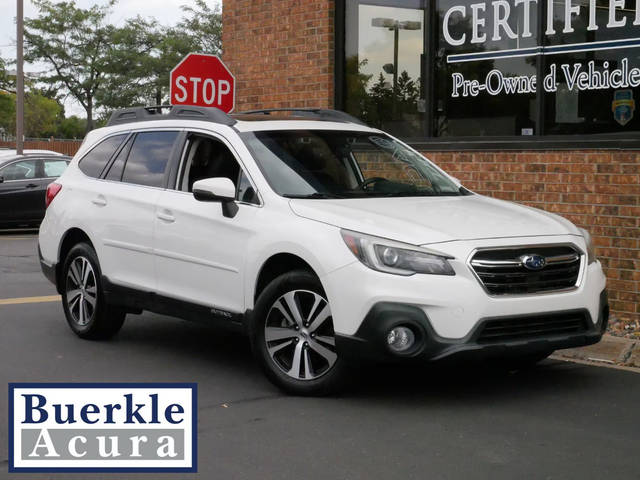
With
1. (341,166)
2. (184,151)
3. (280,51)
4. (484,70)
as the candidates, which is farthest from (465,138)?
(184,151)

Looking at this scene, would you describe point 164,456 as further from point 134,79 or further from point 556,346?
point 134,79

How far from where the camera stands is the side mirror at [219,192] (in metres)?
6.99

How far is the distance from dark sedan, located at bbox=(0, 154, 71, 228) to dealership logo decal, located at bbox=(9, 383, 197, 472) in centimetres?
1497

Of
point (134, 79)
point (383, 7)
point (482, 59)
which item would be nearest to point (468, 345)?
point (482, 59)

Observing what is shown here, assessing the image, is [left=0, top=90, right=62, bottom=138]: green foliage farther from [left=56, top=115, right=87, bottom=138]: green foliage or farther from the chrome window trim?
the chrome window trim

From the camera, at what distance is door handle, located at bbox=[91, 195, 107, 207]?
839 cm

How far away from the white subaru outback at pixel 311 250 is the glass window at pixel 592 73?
2681 millimetres

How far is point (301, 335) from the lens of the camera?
6559mm

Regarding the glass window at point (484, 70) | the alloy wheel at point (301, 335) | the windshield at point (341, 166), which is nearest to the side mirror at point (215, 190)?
the windshield at point (341, 166)

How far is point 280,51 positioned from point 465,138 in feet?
10.8

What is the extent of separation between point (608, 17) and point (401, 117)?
294cm

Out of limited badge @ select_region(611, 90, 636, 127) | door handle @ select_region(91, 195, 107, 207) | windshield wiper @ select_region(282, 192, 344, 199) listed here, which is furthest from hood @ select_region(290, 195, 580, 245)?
limited badge @ select_region(611, 90, 636, 127)

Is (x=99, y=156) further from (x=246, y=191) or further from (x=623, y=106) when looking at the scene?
(x=623, y=106)

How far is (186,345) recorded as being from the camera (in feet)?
27.7
